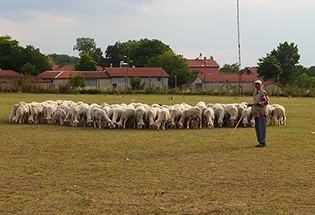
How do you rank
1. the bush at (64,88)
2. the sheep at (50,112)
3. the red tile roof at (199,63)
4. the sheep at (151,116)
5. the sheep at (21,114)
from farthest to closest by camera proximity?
the red tile roof at (199,63)
the bush at (64,88)
the sheep at (50,112)
the sheep at (21,114)
the sheep at (151,116)

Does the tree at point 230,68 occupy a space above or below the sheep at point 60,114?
above

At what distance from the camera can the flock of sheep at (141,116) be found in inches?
601

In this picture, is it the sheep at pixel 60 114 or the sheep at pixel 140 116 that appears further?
the sheep at pixel 60 114

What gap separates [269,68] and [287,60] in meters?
6.57

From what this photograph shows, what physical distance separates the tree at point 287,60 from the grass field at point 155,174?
5903 cm

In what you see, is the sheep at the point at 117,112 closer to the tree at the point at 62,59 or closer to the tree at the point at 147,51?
the tree at the point at 147,51

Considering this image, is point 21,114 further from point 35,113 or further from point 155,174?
point 155,174

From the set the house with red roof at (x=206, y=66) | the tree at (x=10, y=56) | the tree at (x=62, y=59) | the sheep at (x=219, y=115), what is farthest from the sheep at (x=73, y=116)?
the tree at (x=62, y=59)

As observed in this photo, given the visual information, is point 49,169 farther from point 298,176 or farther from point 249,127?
point 249,127

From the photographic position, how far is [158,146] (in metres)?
11.3

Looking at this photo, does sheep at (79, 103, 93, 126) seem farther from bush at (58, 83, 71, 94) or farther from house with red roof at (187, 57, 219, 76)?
house with red roof at (187, 57, 219, 76)

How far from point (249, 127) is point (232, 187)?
29.9 ft

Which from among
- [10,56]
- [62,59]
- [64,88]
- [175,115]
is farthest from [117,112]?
[62,59]

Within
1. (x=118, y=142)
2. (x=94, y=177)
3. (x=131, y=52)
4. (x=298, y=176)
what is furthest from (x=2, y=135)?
(x=131, y=52)
